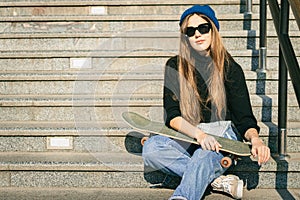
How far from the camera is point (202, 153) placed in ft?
8.99

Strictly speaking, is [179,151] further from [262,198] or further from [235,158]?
[262,198]

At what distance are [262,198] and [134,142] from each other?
81 centimetres

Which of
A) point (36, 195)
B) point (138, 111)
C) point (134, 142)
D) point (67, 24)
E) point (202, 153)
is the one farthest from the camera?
point (67, 24)

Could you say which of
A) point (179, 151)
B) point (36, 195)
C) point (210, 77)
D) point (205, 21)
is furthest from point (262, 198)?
point (36, 195)

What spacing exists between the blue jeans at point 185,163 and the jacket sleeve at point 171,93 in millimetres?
132

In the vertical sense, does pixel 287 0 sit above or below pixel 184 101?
above

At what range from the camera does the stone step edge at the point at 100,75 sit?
368 cm

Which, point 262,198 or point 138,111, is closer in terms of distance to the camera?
point 262,198

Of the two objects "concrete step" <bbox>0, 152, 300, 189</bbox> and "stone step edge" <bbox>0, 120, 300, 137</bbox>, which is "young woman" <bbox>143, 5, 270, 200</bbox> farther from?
"stone step edge" <bbox>0, 120, 300, 137</bbox>

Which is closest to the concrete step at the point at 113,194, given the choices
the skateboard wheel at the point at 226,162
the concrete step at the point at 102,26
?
the skateboard wheel at the point at 226,162

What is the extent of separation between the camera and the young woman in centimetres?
285

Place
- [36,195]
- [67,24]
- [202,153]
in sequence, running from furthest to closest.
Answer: [67,24] → [36,195] → [202,153]

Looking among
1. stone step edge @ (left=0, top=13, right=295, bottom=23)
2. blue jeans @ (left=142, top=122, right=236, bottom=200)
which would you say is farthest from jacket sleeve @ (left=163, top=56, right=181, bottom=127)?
stone step edge @ (left=0, top=13, right=295, bottom=23)

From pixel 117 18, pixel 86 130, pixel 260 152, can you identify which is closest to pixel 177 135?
pixel 260 152
